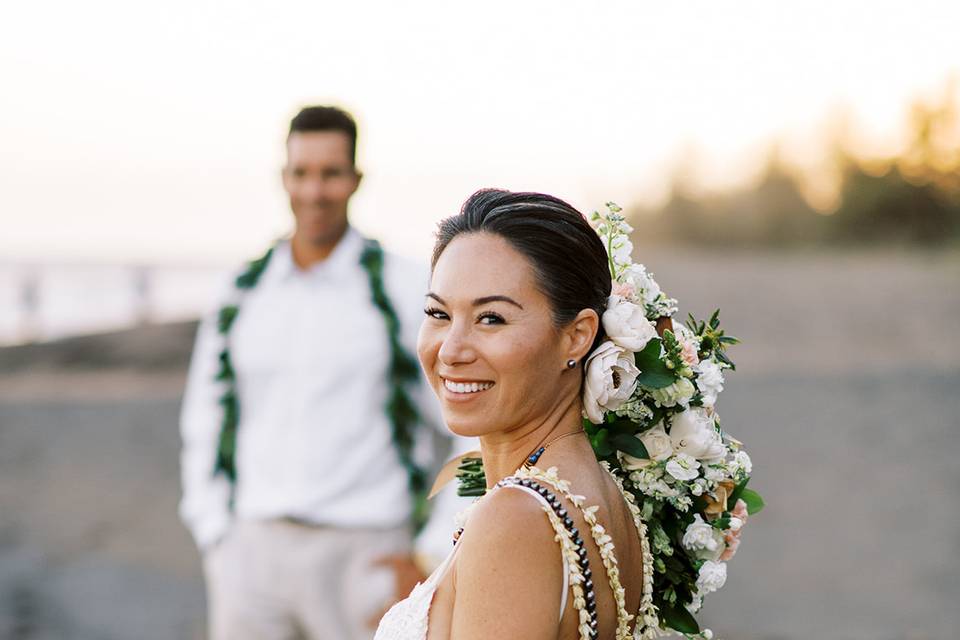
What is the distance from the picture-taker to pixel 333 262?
4.52 metres

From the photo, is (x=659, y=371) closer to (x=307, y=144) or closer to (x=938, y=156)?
(x=307, y=144)

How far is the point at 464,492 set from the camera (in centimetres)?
262

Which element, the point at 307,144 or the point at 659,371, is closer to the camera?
the point at 659,371

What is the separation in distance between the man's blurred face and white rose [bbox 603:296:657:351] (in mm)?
2422

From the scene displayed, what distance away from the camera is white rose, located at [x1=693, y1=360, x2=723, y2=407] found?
241 centimetres

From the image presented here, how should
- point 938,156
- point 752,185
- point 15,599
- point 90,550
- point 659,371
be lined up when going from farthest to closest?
1. point 752,185
2. point 938,156
3. point 90,550
4. point 15,599
5. point 659,371

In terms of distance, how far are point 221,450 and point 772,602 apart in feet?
20.6

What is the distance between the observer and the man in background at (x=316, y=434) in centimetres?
Answer: 423

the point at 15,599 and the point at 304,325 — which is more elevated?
the point at 304,325

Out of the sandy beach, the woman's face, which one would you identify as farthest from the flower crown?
the sandy beach

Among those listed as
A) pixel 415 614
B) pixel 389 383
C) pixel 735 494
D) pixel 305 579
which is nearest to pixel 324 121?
pixel 389 383

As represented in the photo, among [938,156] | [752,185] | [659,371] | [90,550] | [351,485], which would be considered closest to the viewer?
[659,371]

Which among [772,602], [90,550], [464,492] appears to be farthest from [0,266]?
[464,492]

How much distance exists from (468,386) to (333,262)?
2482 millimetres
